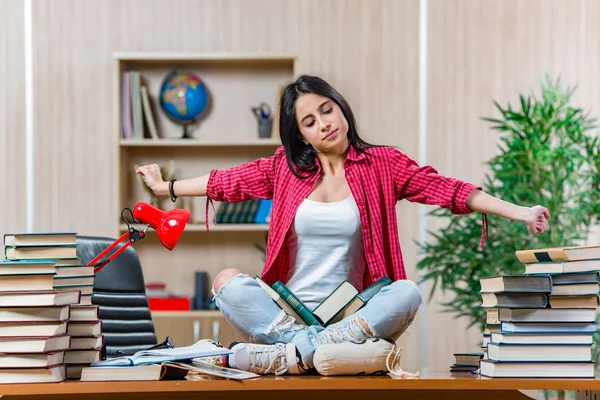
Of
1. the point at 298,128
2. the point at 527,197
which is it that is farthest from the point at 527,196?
the point at 298,128

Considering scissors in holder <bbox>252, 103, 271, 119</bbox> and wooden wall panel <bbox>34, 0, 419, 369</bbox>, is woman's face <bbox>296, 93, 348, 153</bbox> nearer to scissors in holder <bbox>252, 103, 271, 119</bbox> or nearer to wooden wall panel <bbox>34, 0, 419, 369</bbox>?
scissors in holder <bbox>252, 103, 271, 119</bbox>

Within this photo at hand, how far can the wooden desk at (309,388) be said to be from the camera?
1.93 meters

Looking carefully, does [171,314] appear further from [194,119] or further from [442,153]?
[442,153]

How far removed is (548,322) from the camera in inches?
82.9

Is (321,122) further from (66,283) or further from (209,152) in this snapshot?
(209,152)

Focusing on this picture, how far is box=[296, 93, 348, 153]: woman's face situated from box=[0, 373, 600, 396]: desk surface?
0.76 m

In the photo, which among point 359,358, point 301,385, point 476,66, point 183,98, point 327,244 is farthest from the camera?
point 476,66

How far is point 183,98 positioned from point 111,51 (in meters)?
0.56

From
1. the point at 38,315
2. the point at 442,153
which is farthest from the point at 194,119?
the point at 38,315

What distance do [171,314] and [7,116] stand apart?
1555mm

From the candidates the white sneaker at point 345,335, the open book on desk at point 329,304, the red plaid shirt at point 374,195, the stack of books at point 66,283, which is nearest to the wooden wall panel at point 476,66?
the red plaid shirt at point 374,195

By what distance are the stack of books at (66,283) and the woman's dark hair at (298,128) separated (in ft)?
2.28

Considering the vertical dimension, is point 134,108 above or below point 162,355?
above

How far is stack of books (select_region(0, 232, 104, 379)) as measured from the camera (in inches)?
80.5
